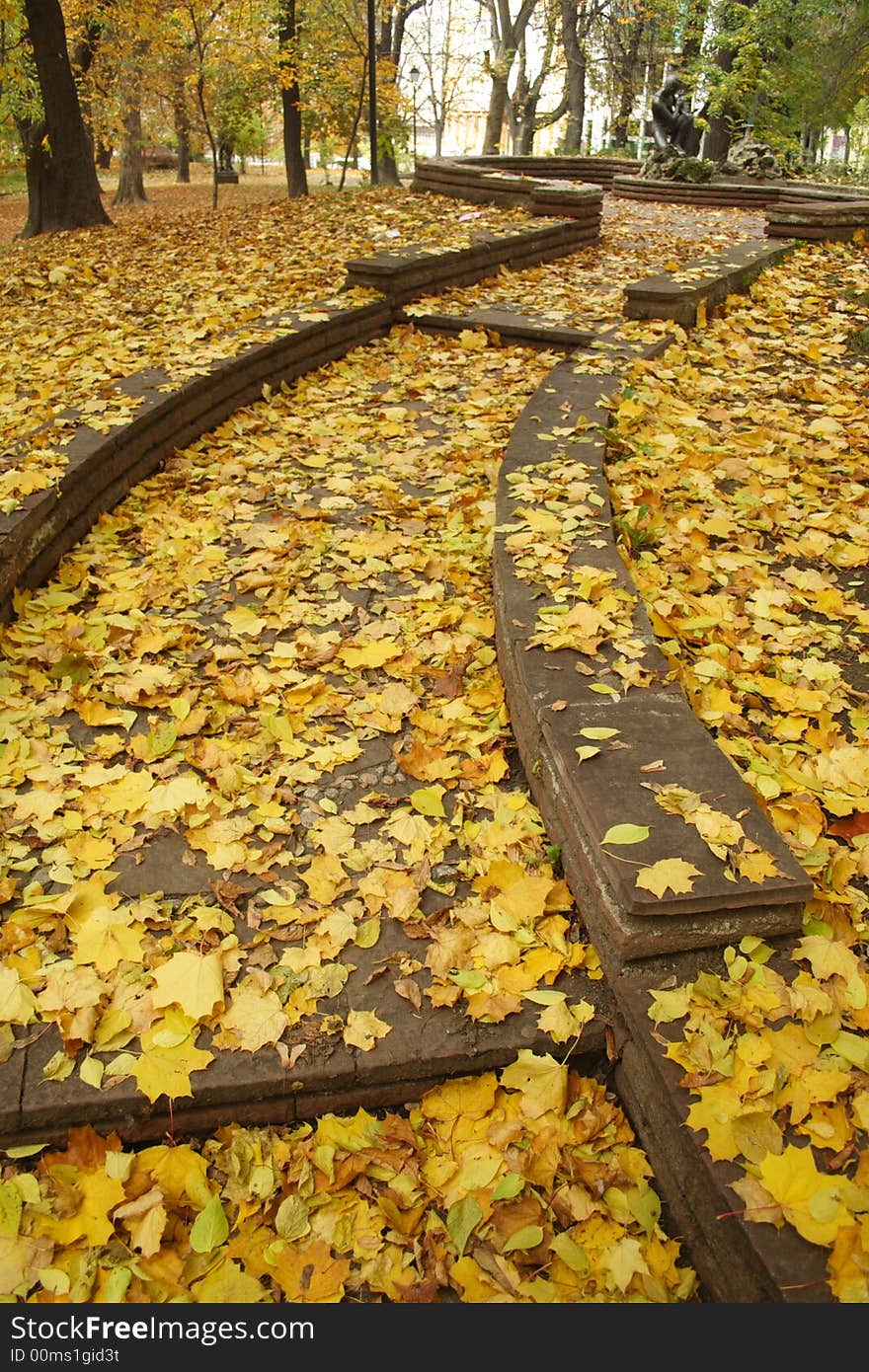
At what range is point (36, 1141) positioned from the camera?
6.00ft

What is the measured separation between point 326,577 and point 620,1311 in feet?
8.89

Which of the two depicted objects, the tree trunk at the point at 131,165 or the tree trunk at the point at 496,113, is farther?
the tree trunk at the point at 496,113

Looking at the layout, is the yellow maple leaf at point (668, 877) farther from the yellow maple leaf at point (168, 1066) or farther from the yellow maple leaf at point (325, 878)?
the yellow maple leaf at point (168, 1066)

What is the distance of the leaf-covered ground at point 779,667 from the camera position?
162 centimetres

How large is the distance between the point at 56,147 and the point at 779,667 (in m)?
10.6

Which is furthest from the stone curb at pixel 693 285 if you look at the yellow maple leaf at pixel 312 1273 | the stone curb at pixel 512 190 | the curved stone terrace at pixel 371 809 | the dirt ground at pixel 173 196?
the dirt ground at pixel 173 196

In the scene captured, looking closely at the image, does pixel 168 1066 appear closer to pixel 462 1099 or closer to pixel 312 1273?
pixel 312 1273

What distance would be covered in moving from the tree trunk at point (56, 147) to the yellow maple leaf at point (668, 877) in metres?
11.1

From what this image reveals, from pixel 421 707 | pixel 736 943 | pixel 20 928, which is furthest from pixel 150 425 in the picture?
pixel 736 943

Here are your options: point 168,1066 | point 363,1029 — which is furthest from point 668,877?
point 168,1066

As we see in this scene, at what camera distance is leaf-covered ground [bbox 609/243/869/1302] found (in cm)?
162

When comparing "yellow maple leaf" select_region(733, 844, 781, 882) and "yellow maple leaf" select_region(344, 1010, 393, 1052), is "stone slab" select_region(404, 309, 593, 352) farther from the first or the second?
"yellow maple leaf" select_region(344, 1010, 393, 1052)

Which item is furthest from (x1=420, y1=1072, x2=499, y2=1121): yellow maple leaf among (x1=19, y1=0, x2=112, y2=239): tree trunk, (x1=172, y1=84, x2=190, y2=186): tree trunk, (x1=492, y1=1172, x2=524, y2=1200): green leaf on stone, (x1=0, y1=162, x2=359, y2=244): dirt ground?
(x1=172, y1=84, x2=190, y2=186): tree trunk

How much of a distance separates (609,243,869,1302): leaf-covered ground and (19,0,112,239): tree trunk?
7.77 metres
